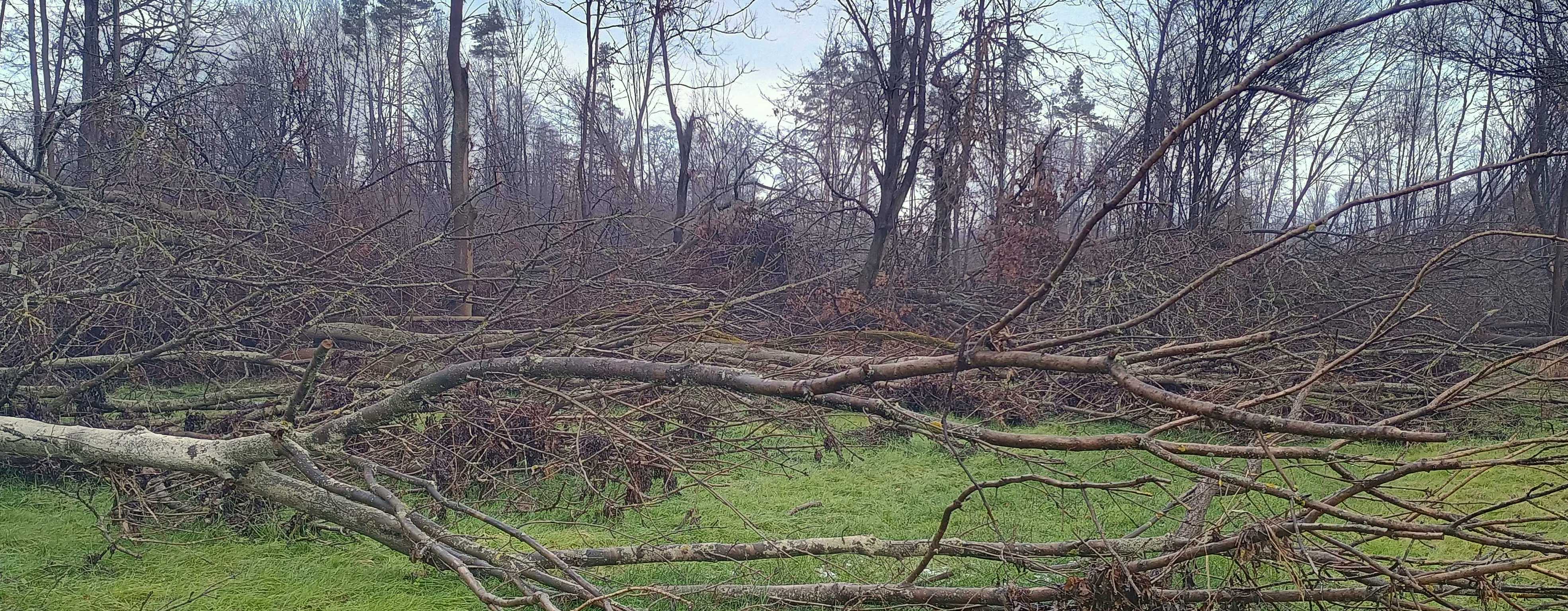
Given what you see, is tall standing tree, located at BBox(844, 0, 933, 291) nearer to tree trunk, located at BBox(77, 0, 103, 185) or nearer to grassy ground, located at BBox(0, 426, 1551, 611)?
grassy ground, located at BBox(0, 426, 1551, 611)

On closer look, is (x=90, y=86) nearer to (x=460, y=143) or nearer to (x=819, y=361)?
(x=460, y=143)

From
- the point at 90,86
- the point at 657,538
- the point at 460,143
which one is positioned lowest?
the point at 657,538

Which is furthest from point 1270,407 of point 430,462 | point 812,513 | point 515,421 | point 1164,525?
point 430,462

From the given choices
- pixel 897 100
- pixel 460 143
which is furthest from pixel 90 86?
pixel 897 100

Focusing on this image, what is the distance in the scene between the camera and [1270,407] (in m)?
5.61

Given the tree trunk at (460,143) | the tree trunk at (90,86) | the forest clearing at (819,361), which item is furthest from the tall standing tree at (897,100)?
the tree trunk at (90,86)

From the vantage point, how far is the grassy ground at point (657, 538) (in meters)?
3.04

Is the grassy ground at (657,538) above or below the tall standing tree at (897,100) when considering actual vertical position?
below

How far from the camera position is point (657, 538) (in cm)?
368

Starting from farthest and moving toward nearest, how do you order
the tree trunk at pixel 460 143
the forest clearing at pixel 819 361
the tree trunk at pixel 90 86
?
the tree trunk at pixel 460 143
the tree trunk at pixel 90 86
the forest clearing at pixel 819 361

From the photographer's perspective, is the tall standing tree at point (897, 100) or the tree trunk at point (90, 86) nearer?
the tree trunk at point (90, 86)

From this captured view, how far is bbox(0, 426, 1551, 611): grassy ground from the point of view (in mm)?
3041

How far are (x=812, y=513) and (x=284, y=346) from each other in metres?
4.01

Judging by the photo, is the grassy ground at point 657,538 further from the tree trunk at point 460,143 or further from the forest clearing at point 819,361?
the tree trunk at point 460,143
